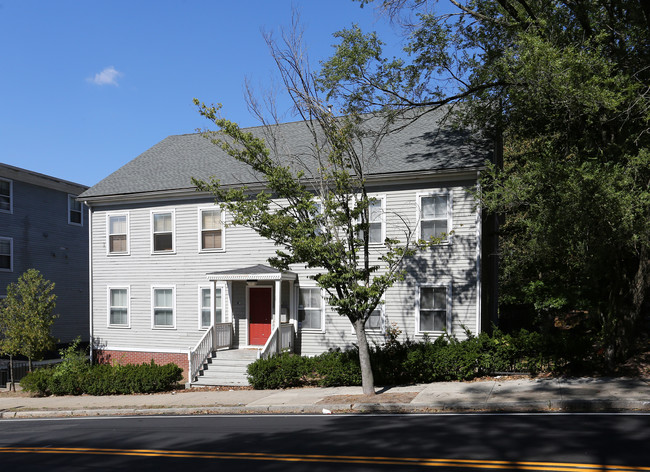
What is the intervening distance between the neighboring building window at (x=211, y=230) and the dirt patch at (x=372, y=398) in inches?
339

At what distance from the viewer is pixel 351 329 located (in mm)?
18828

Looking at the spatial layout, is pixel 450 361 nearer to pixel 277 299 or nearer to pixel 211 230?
pixel 277 299

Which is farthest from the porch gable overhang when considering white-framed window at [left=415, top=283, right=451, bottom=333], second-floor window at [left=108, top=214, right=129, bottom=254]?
second-floor window at [left=108, top=214, right=129, bottom=254]

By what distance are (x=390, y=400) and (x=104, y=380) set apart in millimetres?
9866

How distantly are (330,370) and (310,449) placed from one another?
22.7ft

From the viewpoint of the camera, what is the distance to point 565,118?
1404 centimetres

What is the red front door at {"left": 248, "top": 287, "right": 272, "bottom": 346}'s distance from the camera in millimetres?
20141

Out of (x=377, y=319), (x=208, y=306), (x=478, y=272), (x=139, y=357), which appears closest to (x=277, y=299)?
(x=377, y=319)

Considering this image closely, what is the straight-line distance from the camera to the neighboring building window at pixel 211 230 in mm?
20719

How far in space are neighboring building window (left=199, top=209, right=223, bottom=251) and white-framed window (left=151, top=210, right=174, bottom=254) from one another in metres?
1.34

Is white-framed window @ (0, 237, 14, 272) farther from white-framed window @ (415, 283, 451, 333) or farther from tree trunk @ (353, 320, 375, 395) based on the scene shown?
tree trunk @ (353, 320, 375, 395)

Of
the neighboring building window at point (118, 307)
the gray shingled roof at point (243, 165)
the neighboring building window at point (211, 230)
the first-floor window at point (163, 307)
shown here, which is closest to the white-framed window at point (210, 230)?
the neighboring building window at point (211, 230)

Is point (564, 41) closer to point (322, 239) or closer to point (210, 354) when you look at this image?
point (322, 239)

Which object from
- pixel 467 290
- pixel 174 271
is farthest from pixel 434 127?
pixel 174 271
